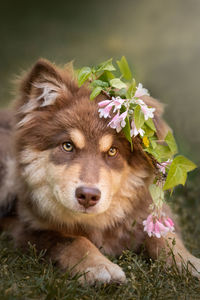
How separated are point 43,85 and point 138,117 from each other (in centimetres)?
97

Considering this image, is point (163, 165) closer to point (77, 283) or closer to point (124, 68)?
point (124, 68)

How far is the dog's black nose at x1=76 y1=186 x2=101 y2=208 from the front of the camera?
317cm

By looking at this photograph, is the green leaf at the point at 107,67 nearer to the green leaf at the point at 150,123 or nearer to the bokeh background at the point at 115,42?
the green leaf at the point at 150,123

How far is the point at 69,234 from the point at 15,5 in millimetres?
7885

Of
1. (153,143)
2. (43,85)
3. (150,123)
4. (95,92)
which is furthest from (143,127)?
(43,85)

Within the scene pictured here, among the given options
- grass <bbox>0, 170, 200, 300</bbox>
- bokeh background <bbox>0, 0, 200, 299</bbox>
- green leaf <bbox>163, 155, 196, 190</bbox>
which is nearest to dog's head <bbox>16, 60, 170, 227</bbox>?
green leaf <bbox>163, 155, 196, 190</bbox>

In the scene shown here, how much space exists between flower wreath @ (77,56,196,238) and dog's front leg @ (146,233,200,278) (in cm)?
20

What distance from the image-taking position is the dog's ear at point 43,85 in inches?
146

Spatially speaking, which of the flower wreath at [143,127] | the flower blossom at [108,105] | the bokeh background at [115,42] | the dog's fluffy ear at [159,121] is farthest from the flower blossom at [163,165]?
the bokeh background at [115,42]

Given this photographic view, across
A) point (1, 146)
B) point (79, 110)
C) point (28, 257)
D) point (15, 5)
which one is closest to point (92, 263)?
point (28, 257)

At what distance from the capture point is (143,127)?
141 inches

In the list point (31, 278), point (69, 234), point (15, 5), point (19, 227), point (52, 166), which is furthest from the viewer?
point (15, 5)

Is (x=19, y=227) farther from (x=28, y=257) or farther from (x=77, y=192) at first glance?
(x=77, y=192)

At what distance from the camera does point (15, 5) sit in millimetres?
10102
